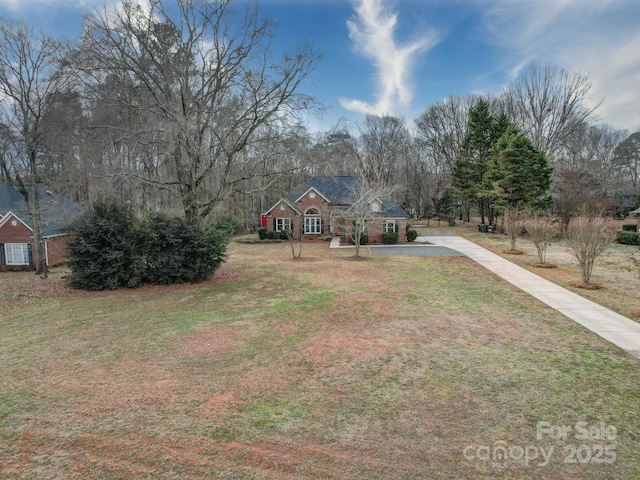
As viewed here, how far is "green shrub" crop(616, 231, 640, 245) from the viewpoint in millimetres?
24328

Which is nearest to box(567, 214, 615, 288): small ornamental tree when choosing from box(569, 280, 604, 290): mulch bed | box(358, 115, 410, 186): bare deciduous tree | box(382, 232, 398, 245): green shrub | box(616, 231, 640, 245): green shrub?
box(569, 280, 604, 290): mulch bed

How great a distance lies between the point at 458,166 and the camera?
37.3 m

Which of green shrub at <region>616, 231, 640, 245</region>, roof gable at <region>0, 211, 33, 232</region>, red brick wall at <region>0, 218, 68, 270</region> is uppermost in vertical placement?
roof gable at <region>0, 211, 33, 232</region>

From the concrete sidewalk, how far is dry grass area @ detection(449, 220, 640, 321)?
0.45m

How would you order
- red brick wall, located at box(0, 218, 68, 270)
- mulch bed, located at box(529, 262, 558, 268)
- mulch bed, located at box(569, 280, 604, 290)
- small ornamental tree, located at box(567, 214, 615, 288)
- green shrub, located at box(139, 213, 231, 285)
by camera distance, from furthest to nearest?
red brick wall, located at box(0, 218, 68, 270) < mulch bed, located at box(529, 262, 558, 268) < green shrub, located at box(139, 213, 231, 285) < small ornamental tree, located at box(567, 214, 615, 288) < mulch bed, located at box(569, 280, 604, 290)

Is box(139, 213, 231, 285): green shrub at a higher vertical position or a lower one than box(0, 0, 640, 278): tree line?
lower

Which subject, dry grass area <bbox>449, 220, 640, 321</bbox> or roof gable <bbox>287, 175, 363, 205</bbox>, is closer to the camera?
dry grass area <bbox>449, 220, 640, 321</bbox>

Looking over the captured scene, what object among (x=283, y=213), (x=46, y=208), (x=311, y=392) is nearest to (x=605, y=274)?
(x=311, y=392)

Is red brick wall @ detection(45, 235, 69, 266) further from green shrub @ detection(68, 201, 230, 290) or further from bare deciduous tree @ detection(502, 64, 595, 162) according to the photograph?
bare deciduous tree @ detection(502, 64, 595, 162)

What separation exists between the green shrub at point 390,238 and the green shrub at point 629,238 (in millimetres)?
15773

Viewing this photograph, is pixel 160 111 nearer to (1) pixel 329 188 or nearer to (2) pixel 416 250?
(2) pixel 416 250

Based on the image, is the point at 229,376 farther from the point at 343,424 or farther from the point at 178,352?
the point at 343,424

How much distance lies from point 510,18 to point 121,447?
1753 cm

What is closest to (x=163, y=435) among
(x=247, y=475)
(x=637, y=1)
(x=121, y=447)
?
(x=121, y=447)
